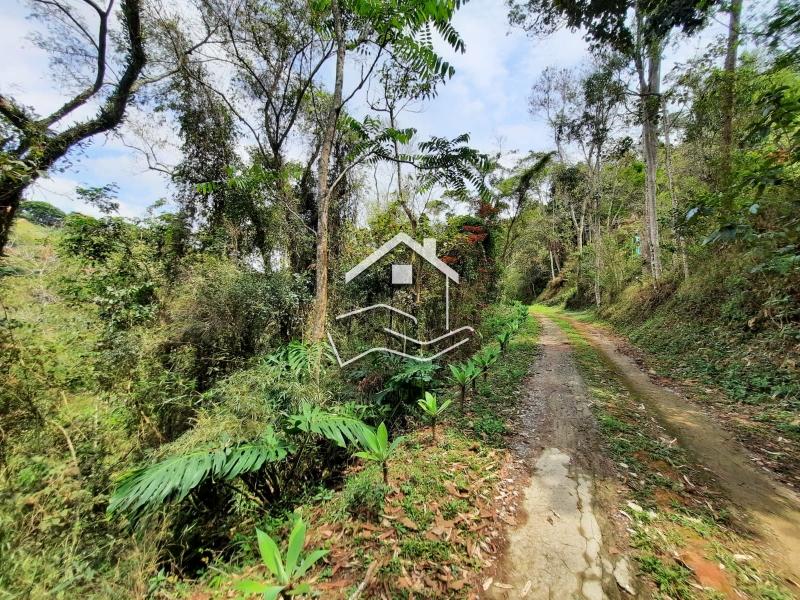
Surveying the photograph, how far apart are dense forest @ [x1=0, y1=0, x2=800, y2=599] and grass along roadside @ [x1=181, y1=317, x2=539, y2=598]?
0.02 meters

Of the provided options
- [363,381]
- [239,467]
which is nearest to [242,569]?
Result: [239,467]

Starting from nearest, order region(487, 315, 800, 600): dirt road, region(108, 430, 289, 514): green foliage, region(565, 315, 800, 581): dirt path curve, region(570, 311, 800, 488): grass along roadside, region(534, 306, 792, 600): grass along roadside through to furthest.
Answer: region(534, 306, 792, 600): grass along roadside < region(487, 315, 800, 600): dirt road < region(565, 315, 800, 581): dirt path curve < region(108, 430, 289, 514): green foliage < region(570, 311, 800, 488): grass along roadside

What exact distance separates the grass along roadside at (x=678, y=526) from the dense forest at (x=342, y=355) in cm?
2

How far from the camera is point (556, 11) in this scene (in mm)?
8836

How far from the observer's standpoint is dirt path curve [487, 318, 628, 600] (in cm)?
193

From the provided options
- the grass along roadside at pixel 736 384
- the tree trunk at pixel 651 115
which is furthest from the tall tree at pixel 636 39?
the grass along roadside at pixel 736 384

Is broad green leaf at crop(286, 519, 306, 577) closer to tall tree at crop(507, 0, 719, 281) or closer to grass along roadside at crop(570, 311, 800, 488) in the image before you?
grass along roadside at crop(570, 311, 800, 488)

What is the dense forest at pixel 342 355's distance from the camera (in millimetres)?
2303

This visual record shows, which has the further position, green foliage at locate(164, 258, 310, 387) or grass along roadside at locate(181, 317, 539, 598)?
green foliage at locate(164, 258, 310, 387)

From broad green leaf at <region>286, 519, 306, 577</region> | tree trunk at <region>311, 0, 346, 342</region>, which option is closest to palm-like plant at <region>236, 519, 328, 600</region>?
broad green leaf at <region>286, 519, 306, 577</region>

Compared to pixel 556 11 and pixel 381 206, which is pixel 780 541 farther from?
pixel 556 11

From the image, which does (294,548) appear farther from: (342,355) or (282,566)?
(342,355)

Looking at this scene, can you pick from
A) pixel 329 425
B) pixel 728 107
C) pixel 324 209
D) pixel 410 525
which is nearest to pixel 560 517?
pixel 410 525

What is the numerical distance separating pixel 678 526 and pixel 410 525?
202cm
